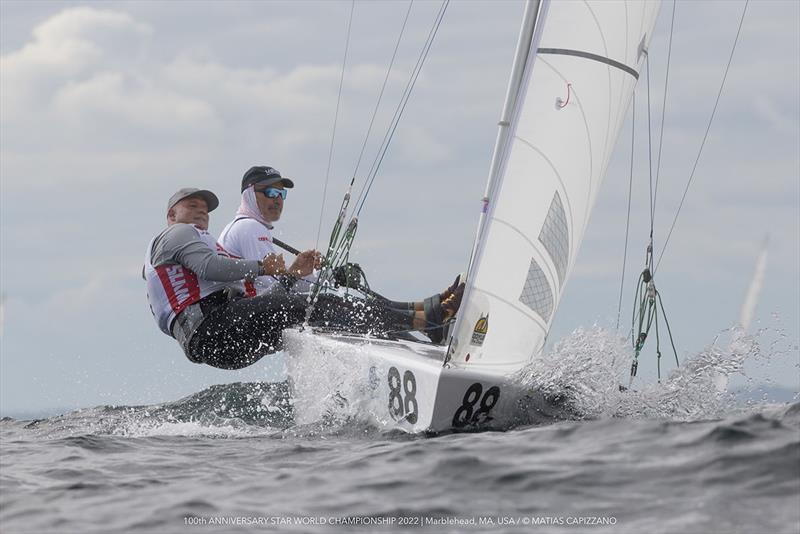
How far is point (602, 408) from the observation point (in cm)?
520

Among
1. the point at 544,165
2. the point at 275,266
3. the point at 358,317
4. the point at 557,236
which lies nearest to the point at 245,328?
the point at 275,266

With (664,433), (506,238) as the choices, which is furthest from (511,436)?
(506,238)

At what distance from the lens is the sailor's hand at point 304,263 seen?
641 centimetres

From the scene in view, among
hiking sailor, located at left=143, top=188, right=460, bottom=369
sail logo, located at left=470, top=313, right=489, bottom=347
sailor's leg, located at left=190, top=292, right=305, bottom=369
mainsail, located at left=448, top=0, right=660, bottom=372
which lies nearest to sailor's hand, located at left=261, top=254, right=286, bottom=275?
hiking sailor, located at left=143, top=188, right=460, bottom=369

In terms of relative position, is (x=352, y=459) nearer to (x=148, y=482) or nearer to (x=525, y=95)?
(x=148, y=482)

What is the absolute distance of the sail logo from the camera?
524 cm

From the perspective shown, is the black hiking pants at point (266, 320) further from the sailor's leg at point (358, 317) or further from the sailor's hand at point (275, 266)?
the sailor's hand at point (275, 266)

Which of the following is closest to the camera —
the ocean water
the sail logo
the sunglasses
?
the ocean water

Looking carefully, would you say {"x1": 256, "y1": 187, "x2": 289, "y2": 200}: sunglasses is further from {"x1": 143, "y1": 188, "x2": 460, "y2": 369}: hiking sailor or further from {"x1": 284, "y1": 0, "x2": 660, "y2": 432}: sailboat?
{"x1": 284, "y1": 0, "x2": 660, "y2": 432}: sailboat

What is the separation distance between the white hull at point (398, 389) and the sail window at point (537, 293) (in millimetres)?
530

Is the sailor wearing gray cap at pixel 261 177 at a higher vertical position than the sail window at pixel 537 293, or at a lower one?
higher

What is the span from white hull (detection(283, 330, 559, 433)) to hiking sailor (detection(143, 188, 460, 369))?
0.23 meters

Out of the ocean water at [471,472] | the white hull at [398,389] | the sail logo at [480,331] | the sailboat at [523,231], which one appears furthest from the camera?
the sail logo at [480,331]

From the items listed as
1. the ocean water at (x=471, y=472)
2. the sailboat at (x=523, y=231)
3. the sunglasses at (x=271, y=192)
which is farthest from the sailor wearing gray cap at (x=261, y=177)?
the ocean water at (x=471, y=472)
